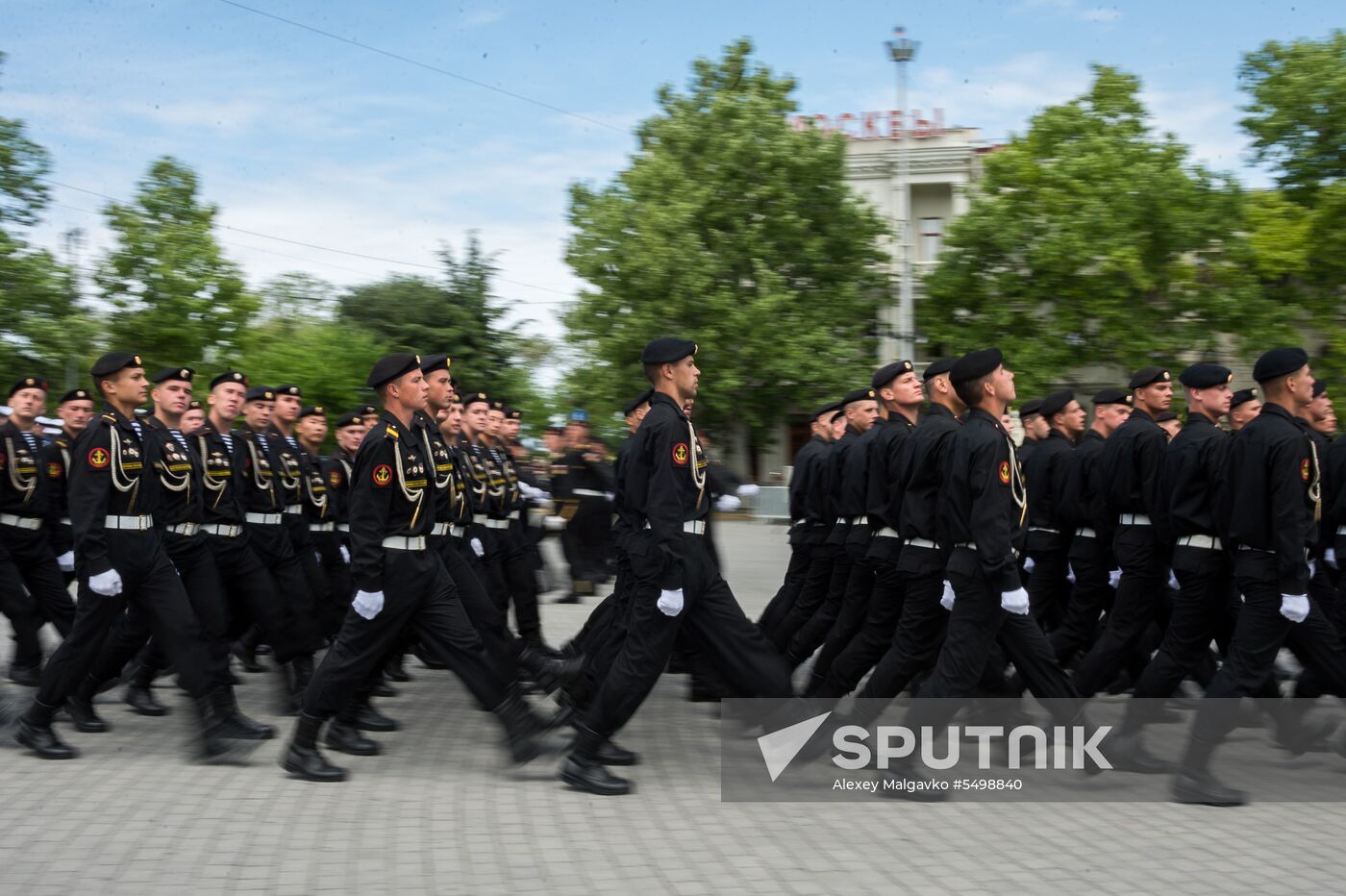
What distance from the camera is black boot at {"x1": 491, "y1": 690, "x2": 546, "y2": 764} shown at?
6.47 m

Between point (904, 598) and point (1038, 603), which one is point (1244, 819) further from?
point (1038, 603)

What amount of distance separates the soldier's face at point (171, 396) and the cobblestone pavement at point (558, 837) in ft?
6.09

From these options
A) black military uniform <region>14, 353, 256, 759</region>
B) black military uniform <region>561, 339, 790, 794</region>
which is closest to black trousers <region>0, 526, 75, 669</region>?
black military uniform <region>14, 353, 256, 759</region>

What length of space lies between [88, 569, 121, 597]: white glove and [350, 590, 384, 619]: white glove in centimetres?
123

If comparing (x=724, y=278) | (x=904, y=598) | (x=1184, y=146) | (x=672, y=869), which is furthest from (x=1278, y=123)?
(x=672, y=869)

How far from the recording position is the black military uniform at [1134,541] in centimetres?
727

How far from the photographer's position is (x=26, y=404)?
8844mm

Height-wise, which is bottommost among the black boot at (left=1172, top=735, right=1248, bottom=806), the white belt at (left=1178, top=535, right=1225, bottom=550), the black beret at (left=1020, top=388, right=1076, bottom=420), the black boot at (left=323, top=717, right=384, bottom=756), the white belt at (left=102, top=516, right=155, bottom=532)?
the black boot at (left=323, top=717, right=384, bottom=756)

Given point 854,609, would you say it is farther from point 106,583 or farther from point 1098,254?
point 1098,254

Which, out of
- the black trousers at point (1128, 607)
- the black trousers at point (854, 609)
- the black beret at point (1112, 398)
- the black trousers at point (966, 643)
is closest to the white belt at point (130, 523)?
the black trousers at point (854, 609)

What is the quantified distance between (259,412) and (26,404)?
1.56 meters

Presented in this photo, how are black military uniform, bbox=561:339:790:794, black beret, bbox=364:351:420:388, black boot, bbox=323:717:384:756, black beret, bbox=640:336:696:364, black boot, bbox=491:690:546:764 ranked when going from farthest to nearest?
black boot, bbox=323:717:384:756
black beret, bbox=364:351:420:388
black beret, bbox=640:336:696:364
black boot, bbox=491:690:546:764
black military uniform, bbox=561:339:790:794

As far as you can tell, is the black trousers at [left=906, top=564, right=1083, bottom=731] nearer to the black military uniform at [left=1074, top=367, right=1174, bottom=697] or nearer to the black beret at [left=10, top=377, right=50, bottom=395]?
the black military uniform at [left=1074, top=367, right=1174, bottom=697]

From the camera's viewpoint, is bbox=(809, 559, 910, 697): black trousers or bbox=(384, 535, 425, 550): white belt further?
bbox=(809, 559, 910, 697): black trousers
